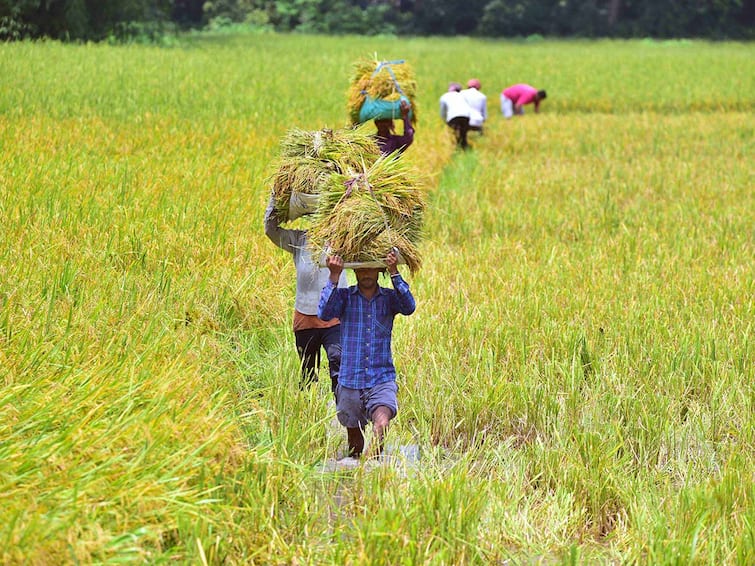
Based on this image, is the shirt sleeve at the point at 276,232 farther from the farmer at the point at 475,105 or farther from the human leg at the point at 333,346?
the farmer at the point at 475,105

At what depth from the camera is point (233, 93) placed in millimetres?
14242

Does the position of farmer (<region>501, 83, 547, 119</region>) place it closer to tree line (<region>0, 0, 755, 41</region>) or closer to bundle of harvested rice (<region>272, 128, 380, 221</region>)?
bundle of harvested rice (<region>272, 128, 380, 221</region>)

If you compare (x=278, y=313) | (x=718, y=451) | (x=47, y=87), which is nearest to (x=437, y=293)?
(x=278, y=313)

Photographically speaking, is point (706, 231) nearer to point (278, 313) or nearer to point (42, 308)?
point (278, 313)

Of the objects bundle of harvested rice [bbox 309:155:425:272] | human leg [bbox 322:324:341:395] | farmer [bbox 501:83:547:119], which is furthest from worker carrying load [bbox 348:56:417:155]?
farmer [bbox 501:83:547:119]

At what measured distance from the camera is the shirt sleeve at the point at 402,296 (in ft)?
12.7

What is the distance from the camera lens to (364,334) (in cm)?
388

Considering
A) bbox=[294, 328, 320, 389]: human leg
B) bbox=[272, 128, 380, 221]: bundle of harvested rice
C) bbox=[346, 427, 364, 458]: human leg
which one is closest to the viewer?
bbox=[346, 427, 364, 458]: human leg

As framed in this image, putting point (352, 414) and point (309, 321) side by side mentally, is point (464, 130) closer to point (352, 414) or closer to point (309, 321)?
point (309, 321)

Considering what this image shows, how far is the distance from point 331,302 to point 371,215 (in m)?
0.35

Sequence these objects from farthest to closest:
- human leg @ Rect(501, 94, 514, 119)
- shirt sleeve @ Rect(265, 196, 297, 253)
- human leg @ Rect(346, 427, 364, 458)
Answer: human leg @ Rect(501, 94, 514, 119) → shirt sleeve @ Rect(265, 196, 297, 253) → human leg @ Rect(346, 427, 364, 458)

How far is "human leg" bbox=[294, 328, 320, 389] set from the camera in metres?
4.44

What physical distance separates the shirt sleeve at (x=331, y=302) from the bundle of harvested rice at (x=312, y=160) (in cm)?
50

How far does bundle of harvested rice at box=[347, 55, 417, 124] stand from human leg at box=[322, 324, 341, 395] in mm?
3207
